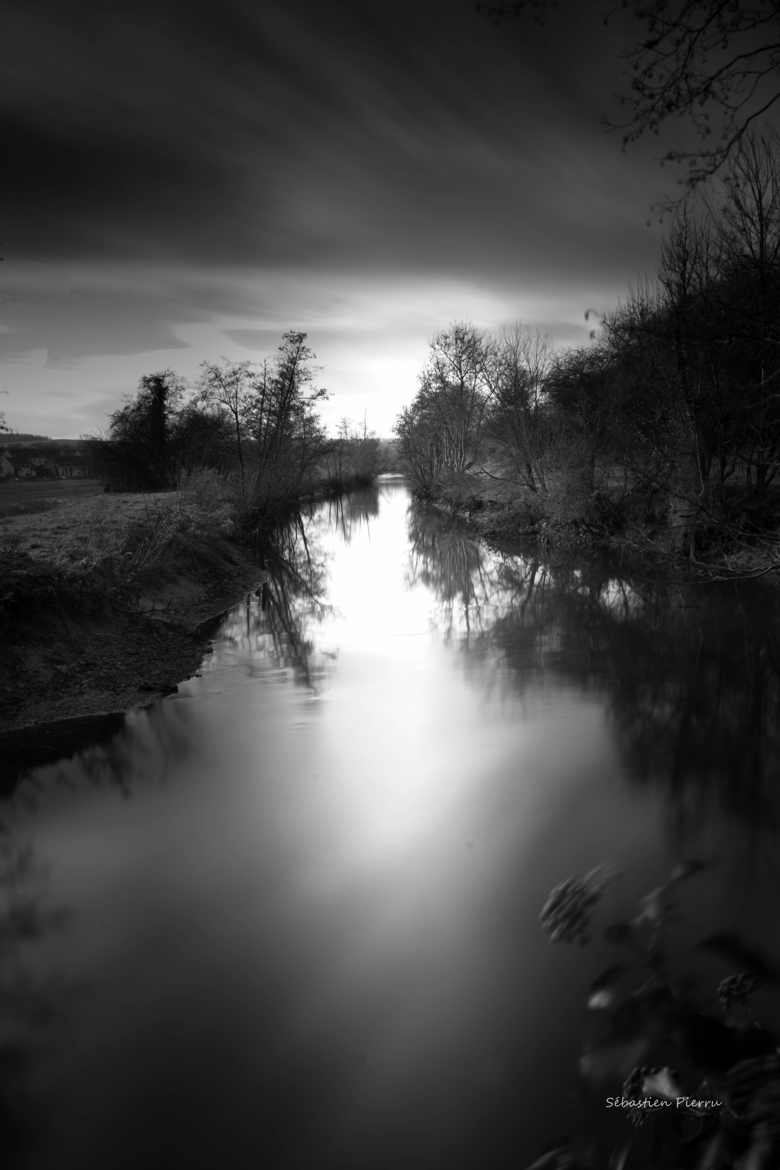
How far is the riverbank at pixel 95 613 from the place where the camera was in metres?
9.16

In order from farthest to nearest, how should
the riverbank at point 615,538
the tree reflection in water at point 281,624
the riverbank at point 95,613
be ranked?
the riverbank at point 615,538
the tree reflection in water at point 281,624
the riverbank at point 95,613

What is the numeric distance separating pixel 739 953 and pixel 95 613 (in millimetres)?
9511

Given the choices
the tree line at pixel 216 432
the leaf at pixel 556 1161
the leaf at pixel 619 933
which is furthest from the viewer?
the tree line at pixel 216 432

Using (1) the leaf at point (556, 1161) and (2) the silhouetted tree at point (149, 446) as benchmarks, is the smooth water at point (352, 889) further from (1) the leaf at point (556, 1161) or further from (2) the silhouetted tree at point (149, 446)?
(2) the silhouetted tree at point (149, 446)

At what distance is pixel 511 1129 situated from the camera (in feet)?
11.2

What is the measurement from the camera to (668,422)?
2028cm

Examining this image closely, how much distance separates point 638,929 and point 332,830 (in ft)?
8.87

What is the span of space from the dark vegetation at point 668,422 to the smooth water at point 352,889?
3.32 meters

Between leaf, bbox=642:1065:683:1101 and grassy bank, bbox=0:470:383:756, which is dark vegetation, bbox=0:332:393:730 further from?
leaf, bbox=642:1065:683:1101

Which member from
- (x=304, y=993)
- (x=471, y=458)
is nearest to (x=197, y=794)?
(x=304, y=993)

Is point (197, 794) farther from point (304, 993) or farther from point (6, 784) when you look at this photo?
point (304, 993)

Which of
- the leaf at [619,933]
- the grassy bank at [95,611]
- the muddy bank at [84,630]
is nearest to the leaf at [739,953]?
the leaf at [619,933]

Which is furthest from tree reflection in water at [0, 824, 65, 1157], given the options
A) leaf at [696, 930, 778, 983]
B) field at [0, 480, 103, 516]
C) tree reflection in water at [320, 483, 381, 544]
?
tree reflection in water at [320, 483, 381, 544]

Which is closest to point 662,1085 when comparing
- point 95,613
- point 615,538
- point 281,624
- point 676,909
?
point 676,909
